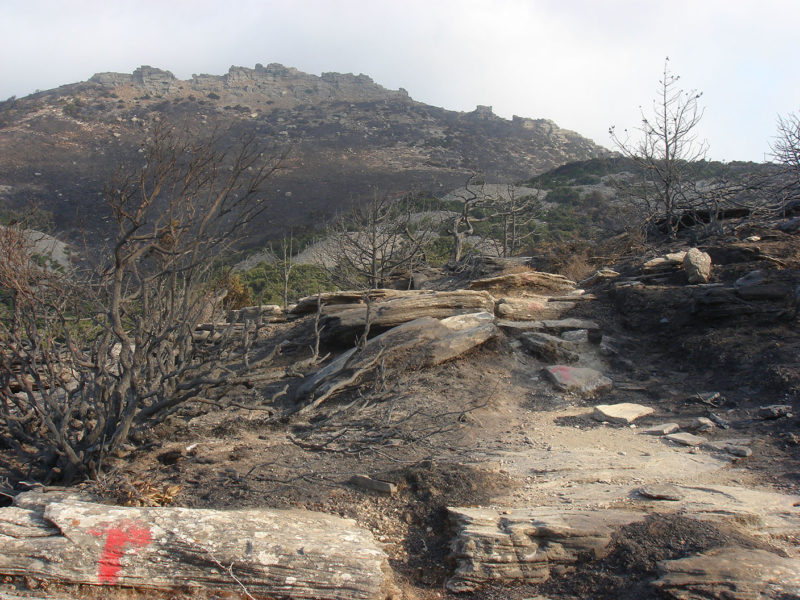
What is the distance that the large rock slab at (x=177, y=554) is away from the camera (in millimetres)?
2770

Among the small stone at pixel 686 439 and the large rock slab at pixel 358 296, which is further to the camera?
the large rock slab at pixel 358 296

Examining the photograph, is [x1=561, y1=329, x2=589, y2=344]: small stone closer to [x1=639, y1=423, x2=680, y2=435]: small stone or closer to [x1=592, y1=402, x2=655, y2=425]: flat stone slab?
[x1=592, y1=402, x2=655, y2=425]: flat stone slab

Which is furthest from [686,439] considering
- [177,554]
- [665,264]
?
[665,264]

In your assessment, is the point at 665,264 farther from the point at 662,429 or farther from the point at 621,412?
the point at 662,429

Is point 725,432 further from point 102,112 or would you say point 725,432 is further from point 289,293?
point 102,112

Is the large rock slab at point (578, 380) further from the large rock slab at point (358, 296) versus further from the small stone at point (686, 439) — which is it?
the large rock slab at point (358, 296)

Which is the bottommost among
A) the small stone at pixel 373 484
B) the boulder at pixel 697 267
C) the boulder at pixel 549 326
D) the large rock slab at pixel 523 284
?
the small stone at pixel 373 484

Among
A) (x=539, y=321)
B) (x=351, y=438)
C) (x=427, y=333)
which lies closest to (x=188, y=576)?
(x=351, y=438)

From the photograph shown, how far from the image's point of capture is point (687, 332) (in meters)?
7.28

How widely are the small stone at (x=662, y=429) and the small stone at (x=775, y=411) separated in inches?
30.5

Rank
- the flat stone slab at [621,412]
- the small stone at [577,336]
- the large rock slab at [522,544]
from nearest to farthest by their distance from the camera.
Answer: the large rock slab at [522,544]
the flat stone slab at [621,412]
the small stone at [577,336]

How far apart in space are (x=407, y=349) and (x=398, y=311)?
1.08 metres

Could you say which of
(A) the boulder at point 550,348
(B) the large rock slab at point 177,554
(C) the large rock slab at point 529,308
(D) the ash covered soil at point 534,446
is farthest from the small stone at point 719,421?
(B) the large rock slab at point 177,554

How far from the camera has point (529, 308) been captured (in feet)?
27.2
